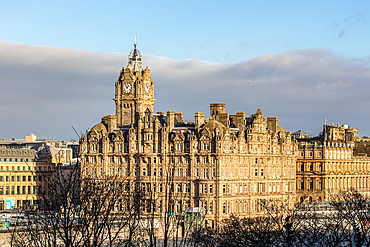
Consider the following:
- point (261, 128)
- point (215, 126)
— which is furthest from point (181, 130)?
point (261, 128)

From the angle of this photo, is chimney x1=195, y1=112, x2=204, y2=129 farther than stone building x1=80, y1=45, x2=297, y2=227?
Yes

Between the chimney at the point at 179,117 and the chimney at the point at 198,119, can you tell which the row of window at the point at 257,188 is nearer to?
the chimney at the point at 198,119

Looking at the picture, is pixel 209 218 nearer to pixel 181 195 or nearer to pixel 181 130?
pixel 181 195

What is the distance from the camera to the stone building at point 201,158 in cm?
16588

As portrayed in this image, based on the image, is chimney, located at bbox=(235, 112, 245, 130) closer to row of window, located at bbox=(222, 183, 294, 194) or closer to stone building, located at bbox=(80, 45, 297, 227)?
stone building, located at bbox=(80, 45, 297, 227)

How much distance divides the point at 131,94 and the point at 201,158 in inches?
1296

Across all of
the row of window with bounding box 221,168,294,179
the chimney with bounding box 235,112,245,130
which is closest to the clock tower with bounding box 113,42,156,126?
the chimney with bounding box 235,112,245,130

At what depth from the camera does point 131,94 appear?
190750mm

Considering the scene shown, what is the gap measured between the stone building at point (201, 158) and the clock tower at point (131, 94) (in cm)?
241

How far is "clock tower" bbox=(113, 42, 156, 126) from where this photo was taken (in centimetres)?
18988

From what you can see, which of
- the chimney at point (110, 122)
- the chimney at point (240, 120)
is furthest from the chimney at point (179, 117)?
the chimney at point (110, 122)

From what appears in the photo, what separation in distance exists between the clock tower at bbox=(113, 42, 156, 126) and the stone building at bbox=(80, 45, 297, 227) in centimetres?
241

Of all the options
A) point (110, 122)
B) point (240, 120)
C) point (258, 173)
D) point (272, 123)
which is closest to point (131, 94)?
point (110, 122)

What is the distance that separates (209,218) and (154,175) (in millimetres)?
16668
